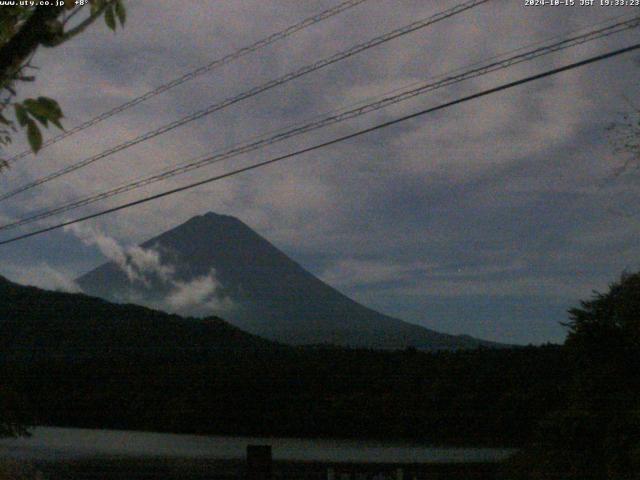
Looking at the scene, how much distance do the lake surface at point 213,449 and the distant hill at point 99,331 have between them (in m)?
13.7

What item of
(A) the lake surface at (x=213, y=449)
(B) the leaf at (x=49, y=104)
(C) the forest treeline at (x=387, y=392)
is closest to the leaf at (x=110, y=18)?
(B) the leaf at (x=49, y=104)

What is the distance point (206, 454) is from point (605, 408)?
16453 mm

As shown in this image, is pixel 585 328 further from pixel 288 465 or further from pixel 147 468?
pixel 147 468

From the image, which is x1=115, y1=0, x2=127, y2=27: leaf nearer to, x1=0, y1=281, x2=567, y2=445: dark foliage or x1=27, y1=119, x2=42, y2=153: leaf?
x1=27, y1=119, x2=42, y2=153: leaf

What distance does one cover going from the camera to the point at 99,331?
52.8 meters

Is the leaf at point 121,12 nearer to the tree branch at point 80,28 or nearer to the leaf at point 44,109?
the tree branch at point 80,28

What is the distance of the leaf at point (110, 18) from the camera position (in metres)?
3.38

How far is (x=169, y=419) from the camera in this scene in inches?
1420

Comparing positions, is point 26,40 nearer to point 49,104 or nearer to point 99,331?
point 49,104

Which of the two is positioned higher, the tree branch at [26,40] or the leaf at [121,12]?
the leaf at [121,12]

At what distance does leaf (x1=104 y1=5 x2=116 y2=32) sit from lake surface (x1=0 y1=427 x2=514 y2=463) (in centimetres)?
1912

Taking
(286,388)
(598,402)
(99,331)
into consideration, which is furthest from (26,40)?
(99,331)

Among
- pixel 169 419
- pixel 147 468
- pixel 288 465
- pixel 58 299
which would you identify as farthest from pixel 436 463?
pixel 58 299

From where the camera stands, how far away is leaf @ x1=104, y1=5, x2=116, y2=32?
3.38m
